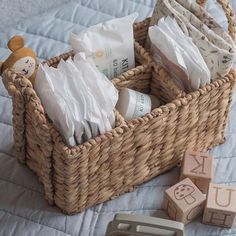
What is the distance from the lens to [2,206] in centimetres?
107

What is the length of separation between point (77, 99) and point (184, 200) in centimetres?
25

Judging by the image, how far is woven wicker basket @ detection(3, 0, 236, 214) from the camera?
3.18 ft

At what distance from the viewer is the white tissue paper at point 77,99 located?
959 mm

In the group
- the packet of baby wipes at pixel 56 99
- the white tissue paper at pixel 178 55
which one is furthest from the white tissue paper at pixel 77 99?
the white tissue paper at pixel 178 55

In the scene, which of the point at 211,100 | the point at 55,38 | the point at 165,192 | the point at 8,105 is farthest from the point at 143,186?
the point at 55,38

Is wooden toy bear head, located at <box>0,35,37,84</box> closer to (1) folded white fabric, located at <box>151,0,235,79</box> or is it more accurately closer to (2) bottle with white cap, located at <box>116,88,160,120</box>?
(2) bottle with white cap, located at <box>116,88,160,120</box>

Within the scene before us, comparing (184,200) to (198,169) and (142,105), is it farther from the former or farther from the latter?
(142,105)

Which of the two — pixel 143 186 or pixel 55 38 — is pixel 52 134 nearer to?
pixel 143 186

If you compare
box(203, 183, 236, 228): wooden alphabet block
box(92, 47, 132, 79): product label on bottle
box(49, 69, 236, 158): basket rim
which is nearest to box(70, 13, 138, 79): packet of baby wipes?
box(92, 47, 132, 79): product label on bottle

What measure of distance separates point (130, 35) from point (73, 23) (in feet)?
1.04

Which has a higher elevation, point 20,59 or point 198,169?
point 20,59

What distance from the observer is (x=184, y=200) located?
103 cm

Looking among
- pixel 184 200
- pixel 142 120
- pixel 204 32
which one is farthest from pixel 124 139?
pixel 204 32

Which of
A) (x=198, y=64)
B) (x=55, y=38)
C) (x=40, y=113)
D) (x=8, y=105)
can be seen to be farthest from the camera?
(x=55, y=38)
